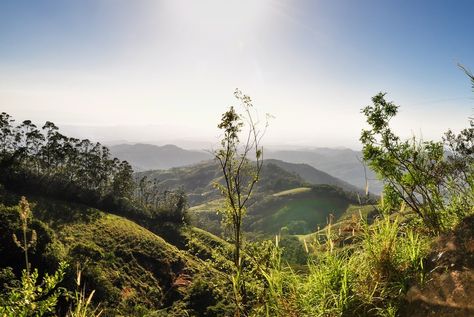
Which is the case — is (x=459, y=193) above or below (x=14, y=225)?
above

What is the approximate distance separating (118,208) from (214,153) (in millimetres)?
107843

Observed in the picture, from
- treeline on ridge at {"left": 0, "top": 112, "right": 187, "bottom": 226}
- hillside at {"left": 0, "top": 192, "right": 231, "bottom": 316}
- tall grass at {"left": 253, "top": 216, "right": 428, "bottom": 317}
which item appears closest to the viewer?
tall grass at {"left": 253, "top": 216, "right": 428, "bottom": 317}

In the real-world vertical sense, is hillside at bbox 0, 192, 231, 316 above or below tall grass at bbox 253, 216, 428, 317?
below

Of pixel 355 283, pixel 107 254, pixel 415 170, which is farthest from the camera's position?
pixel 107 254

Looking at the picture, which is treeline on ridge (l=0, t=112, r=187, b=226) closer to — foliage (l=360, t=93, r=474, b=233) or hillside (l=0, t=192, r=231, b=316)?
hillside (l=0, t=192, r=231, b=316)

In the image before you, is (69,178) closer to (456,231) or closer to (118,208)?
(118,208)

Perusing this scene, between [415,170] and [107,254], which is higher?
[415,170]

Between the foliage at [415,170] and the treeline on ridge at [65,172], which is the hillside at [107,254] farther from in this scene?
the foliage at [415,170]

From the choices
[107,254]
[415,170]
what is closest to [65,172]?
[107,254]

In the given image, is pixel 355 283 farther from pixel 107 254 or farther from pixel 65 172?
pixel 65 172

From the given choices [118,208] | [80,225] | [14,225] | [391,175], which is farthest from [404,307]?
[118,208]

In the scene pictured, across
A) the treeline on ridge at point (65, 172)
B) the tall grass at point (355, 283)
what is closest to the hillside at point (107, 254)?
the treeline on ridge at point (65, 172)

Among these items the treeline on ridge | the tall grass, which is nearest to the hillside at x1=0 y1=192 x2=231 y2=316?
the treeline on ridge

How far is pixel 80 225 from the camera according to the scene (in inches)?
3590
